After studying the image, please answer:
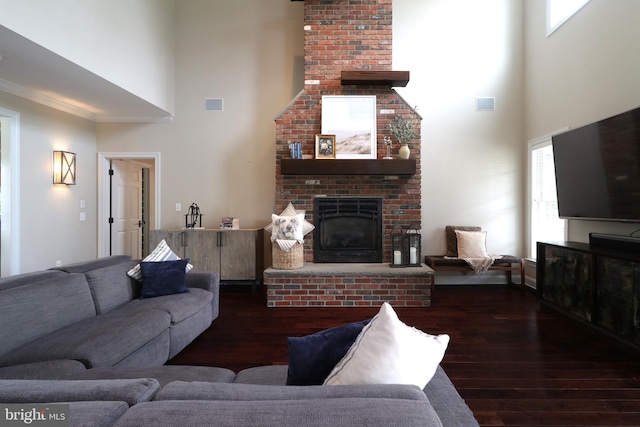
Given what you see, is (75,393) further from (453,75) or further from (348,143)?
(453,75)

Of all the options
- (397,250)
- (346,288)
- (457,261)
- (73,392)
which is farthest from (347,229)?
(73,392)

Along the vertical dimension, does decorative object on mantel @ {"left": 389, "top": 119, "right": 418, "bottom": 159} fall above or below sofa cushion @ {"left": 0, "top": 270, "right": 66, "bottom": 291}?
above

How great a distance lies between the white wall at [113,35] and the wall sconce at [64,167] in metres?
1.35

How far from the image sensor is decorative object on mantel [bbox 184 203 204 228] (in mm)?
4800

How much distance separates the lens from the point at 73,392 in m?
0.87

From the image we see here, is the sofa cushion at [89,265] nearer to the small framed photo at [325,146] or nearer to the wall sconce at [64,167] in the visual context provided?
the wall sconce at [64,167]

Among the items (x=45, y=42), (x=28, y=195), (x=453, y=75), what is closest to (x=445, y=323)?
(x=453, y=75)

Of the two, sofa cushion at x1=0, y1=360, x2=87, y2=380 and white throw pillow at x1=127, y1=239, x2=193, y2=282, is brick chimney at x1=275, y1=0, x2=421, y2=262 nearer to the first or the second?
white throw pillow at x1=127, y1=239, x2=193, y2=282

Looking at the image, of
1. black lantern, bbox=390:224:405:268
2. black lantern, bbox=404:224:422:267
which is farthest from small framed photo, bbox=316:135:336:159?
A: black lantern, bbox=404:224:422:267

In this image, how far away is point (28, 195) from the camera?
3838 millimetres

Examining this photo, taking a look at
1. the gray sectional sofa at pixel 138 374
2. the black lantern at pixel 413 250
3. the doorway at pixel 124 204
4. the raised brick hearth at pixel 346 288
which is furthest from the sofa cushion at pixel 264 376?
the doorway at pixel 124 204

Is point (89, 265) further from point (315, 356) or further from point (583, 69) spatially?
point (583, 69)

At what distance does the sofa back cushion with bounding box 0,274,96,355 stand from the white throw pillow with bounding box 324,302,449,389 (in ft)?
6.32

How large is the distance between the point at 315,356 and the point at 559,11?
5.28 m
